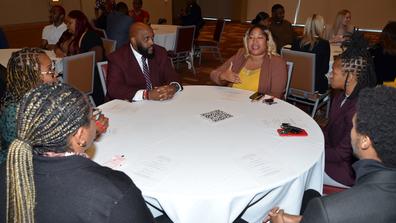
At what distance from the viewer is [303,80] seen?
3900mm

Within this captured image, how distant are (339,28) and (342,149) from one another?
4.05 meters

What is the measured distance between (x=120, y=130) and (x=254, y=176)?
0.95 meters

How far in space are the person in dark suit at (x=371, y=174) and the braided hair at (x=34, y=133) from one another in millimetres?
907

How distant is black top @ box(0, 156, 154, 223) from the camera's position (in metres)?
1.11

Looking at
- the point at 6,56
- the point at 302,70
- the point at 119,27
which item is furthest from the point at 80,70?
the point at 302,70

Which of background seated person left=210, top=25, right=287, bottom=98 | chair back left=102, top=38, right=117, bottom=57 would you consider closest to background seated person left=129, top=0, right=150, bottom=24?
chair back left=102, top=38, right=117, bottom=57

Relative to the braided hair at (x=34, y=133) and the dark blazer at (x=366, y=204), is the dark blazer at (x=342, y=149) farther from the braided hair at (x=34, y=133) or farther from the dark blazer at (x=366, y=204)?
the braided hair at (x=34, y=133)

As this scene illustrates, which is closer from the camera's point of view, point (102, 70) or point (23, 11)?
point (102, 70)

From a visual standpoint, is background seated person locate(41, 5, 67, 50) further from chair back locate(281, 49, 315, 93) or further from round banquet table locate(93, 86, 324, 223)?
chair back locate(281, 49, 315, 93)

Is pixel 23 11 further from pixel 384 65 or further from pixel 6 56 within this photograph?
pixel 384 65

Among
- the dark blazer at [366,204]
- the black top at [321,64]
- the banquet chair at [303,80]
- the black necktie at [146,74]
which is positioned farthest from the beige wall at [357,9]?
the dark blazer at [366,204]

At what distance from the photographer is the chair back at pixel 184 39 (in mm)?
6019

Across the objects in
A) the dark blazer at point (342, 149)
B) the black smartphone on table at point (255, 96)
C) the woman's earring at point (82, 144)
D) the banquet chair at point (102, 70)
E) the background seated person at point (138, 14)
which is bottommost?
the dark blazer at point (342, 149)

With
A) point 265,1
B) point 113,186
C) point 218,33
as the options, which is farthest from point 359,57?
point 265,1
